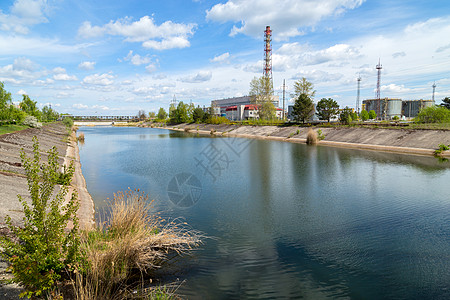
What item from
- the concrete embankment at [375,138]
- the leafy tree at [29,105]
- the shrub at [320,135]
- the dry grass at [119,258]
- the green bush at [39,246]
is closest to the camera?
the green bush at [39,246]

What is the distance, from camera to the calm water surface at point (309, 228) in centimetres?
881

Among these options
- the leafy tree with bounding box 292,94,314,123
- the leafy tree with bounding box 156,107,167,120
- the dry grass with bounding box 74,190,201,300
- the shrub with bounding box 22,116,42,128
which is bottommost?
the dry grass with bounding box 74,190,201,300

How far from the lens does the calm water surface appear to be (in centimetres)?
881

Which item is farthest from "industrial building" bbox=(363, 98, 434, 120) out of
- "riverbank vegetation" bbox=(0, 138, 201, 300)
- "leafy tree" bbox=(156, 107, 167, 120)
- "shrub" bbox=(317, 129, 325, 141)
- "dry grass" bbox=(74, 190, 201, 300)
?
"riverbank vegetation" bbox=(0, 138, 201, 300)

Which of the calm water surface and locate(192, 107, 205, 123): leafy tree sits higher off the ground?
locate(192, 107, 205, 123): leafy tree

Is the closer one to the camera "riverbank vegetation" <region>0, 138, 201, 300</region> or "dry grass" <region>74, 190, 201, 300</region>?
"riverbank vegetation" <region>0, 138, 201, 300</region>

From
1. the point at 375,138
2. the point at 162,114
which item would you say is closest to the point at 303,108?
the point at 375,138

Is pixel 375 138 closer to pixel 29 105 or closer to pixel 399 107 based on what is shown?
pixel 29 105

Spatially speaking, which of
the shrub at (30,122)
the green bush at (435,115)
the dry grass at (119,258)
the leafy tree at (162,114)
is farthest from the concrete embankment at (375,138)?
the leafy tree at (162,114)

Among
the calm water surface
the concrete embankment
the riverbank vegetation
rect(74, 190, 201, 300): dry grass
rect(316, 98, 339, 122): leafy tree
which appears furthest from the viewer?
rect(316, 98, 339, 122): leafy tree

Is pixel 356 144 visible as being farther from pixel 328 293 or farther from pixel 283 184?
pixel 328 293

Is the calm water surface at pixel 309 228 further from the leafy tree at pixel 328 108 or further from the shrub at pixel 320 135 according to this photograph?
the leafy tree at pixel 328 108

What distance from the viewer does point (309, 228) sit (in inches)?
513

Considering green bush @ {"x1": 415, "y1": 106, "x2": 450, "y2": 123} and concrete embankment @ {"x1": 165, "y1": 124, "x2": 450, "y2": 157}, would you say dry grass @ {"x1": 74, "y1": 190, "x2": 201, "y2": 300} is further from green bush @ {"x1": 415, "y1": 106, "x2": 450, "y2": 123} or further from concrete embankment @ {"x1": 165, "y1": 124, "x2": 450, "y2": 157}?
green bush @ {"x1": 415, "y1": 106, "x2": 450, "y2": 123}
